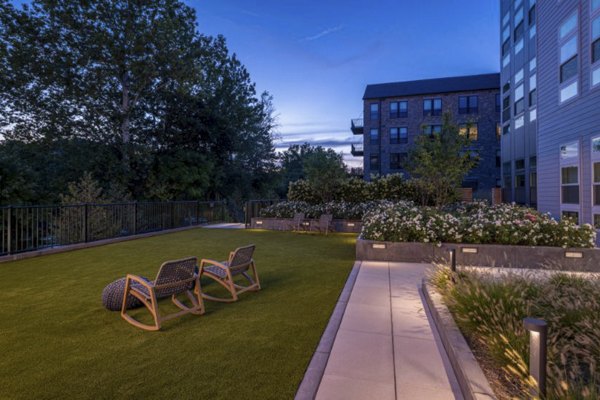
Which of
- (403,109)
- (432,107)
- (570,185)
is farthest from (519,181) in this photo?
(403,109)

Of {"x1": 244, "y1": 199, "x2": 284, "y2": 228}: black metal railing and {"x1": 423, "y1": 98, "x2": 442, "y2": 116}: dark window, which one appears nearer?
{"x1": 244, "y1": 199, "x2": 284, "y2": 228}: black metal railing

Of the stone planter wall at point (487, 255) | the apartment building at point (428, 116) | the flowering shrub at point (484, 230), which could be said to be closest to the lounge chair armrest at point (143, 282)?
the stone planter wall at point (487, 255)

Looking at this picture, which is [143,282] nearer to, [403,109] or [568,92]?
[568,92]

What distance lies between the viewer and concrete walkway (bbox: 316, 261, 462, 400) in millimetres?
2852

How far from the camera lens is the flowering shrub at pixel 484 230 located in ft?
25.6

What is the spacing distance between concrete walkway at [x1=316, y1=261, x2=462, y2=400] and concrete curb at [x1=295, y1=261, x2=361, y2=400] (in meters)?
0.05

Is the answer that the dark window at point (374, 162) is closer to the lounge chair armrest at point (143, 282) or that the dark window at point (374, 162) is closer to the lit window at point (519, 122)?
the lit window at point (519, 122)

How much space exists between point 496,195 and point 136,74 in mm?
25232

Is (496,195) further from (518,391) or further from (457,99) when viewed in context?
(518,391)

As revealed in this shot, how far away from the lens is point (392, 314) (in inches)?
185

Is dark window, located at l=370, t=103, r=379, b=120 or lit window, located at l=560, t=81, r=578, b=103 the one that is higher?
dark window, located at l=370, t=103, r=379, b=120

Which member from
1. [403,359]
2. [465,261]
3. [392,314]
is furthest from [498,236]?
[403,359]

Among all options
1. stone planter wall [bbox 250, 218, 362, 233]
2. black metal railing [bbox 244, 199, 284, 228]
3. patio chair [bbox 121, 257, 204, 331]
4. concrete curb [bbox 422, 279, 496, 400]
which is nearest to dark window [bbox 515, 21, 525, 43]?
stone planter wall [bbox 250, 218, 362, 233]

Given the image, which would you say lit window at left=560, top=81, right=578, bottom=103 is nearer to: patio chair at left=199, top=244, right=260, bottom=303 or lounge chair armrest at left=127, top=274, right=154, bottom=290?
patio chair at left=199, top=244, right=260, bottom=303
